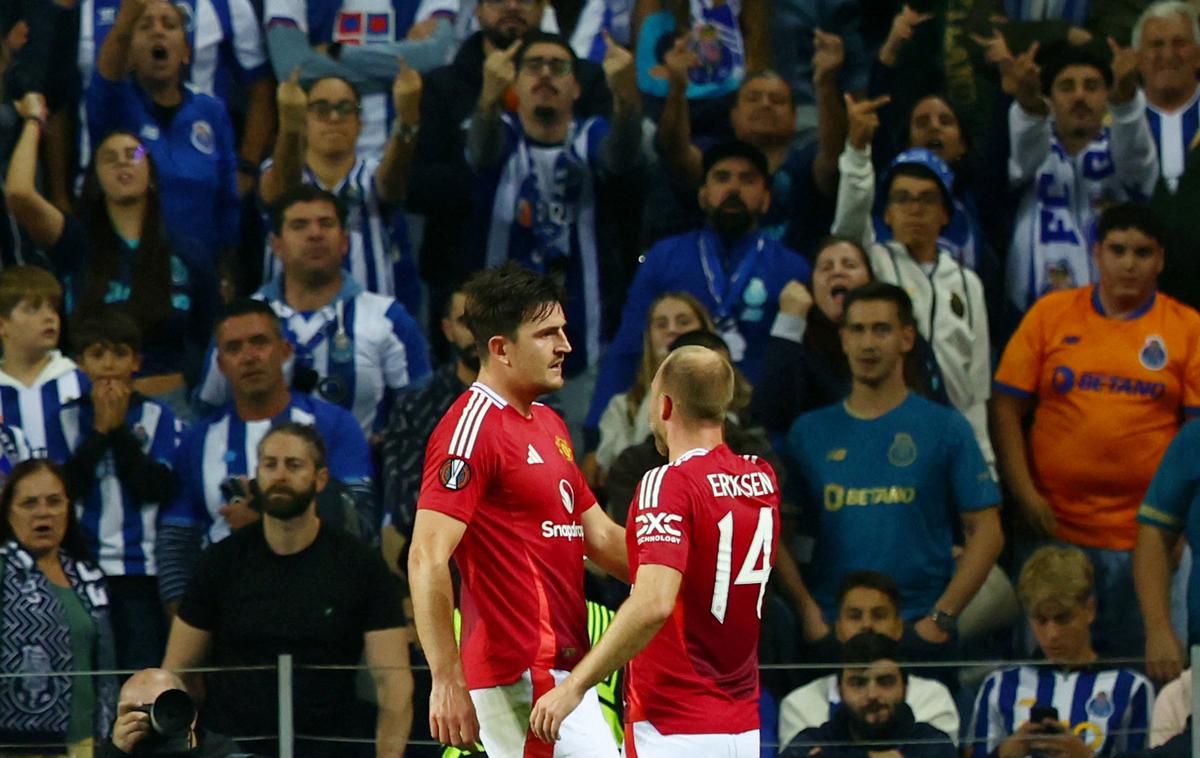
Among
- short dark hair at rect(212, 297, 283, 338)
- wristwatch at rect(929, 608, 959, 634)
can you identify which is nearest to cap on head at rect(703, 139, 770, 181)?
short dark hair at rect(212, 297, 283, 338)

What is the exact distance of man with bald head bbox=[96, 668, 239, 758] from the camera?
679cm

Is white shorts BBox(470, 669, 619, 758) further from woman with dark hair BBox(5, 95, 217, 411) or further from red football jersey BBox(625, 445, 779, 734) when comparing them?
woman with dark hair BBox(5, 95, 217, 411)

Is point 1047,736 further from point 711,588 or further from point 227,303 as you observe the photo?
point 227,303

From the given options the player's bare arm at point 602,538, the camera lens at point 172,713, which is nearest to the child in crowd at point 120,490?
the camera lens at point 172,713

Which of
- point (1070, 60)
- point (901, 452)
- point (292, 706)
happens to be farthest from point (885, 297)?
point (292, 706)

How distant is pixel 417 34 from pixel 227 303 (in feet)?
5.92

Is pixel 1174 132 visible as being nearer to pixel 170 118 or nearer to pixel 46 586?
pixel 170 118

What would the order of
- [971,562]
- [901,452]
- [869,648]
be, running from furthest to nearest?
[901,452] → [971,562] → [869,648]

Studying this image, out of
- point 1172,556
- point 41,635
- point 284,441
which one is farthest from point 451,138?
point 1172,556

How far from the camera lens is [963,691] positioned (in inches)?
293

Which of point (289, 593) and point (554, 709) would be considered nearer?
point (554, 709)

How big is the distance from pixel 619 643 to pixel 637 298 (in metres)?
4.23

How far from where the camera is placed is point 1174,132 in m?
10.0

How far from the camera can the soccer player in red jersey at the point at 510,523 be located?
5500mm
